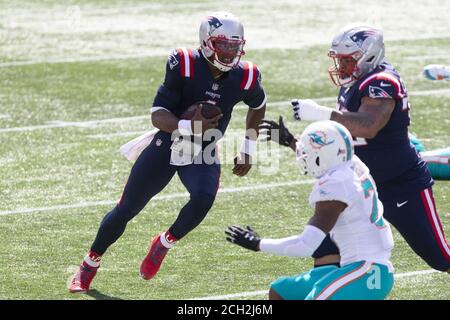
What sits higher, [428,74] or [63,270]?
[428,74]

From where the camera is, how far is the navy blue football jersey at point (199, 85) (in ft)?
24.8

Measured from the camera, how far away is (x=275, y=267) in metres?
7.95

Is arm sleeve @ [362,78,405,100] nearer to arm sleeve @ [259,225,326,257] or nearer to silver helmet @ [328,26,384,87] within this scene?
silver helmet @ [328,26,384,87]

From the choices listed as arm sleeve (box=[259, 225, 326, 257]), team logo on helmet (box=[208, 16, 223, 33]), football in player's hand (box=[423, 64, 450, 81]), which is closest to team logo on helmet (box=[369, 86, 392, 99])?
team logo on helmet (box=[208, 16, 223, 33])

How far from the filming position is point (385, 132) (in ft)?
23.2

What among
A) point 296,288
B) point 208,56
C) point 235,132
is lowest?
point 235,132

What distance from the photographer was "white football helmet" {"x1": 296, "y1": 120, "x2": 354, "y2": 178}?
233 inches

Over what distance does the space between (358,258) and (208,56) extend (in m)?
2.25

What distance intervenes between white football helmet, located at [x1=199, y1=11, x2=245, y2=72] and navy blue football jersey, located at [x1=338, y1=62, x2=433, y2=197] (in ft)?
2.85

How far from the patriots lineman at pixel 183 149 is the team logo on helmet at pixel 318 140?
152 centimetres
